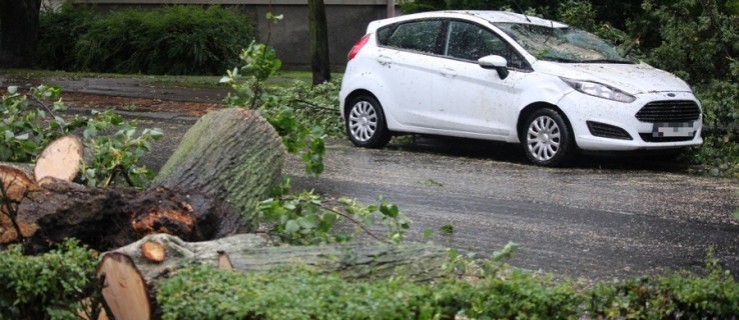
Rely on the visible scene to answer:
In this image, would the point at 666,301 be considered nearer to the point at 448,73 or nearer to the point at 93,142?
the point at 93,142

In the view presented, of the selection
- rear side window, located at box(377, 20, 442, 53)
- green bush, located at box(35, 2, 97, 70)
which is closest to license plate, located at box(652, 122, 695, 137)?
rear side window, located at box(377, 20, 442, 53)

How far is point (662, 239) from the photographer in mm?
8844

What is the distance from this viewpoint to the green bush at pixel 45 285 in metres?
5.27

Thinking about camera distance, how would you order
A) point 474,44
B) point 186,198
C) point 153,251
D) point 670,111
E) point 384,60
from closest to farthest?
point 153,251, point 186,198, point 670,111, point 474,44, point 384,60

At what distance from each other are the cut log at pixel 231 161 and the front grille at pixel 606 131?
5.70 metres

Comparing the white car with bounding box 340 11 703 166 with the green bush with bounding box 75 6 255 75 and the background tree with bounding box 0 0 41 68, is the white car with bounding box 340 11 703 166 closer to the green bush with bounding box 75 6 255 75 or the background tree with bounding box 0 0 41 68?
the green bush with bounding box 75 6 255 75

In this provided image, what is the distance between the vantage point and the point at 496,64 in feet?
42.2

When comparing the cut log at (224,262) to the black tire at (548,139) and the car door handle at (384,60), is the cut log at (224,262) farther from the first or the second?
the car door handle at (384,60)

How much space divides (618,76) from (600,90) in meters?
0.35

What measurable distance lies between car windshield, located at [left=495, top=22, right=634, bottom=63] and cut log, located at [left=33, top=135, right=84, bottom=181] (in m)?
6.45

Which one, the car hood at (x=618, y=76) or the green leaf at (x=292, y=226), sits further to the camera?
the car hood at (x=618, y=76)

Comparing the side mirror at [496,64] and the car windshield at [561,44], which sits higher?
the car windshield at [561,44]

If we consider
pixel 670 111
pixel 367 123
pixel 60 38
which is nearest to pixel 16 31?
pixel 60 38

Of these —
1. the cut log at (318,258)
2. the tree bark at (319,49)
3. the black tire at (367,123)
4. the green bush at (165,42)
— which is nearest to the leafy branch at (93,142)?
the cut log at (318,258)
